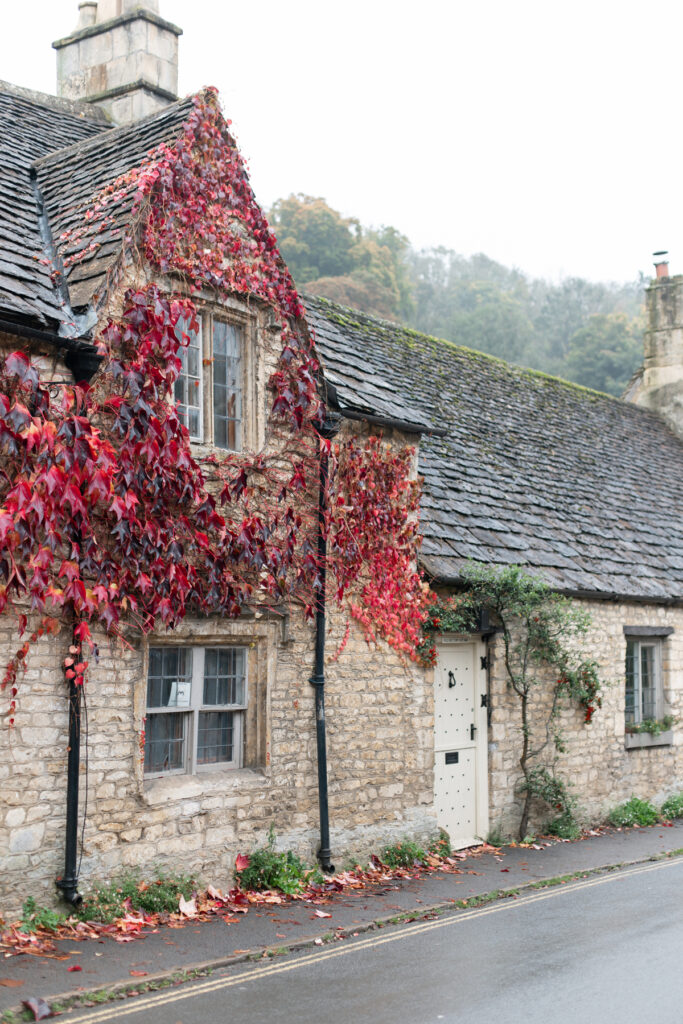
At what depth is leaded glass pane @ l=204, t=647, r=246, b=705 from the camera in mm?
9625

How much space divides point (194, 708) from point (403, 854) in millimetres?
3110

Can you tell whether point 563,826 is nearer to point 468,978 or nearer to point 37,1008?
point 468,978

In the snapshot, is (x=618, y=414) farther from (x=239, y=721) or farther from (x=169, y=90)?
(x=239, y=721)

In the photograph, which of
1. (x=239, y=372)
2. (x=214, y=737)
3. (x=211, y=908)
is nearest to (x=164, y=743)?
(x=214, y=737)

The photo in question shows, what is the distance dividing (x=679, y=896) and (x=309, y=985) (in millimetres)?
4518

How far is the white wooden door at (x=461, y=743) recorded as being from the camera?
12.1 m

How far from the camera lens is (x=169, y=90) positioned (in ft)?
50.5

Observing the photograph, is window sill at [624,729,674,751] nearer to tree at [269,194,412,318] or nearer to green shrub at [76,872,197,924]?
green shrub at [76,872,197,924]

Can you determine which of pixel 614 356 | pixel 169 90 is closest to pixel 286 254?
pixel 614 356

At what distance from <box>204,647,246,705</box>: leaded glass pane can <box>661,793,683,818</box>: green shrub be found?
8500mm

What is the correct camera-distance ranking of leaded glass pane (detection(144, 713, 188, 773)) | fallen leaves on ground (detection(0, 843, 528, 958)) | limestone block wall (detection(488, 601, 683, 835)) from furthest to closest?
limestone block wall (detection(488, 601, 683, 835)) < leaded glass pane (detection(144, 713, 188, 773)) < fallen leaves on ground (detection(0, 843, 528, 958))

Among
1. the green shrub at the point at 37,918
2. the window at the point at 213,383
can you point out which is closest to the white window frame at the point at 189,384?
the window at the point at 213,383

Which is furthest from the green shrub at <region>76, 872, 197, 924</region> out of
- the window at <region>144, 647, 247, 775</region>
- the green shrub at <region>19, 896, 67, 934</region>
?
the window at <region>144, 647, 247, 775</region>

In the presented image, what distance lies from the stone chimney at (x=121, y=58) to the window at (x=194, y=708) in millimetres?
9559
